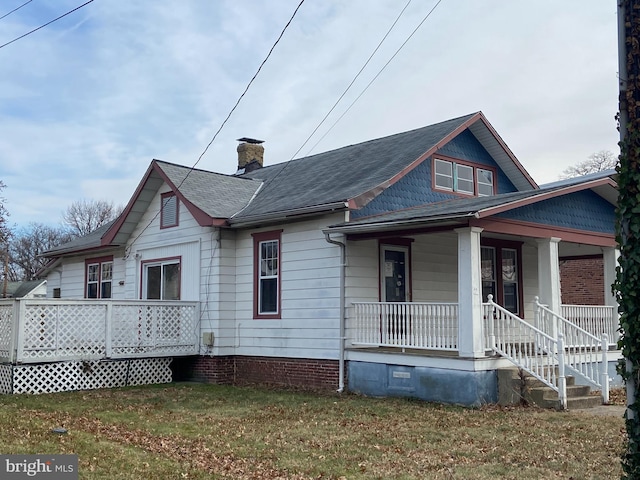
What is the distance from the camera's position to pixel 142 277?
18719 mm

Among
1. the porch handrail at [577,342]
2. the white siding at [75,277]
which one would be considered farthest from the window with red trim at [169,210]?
the porch handrail at [577,342]

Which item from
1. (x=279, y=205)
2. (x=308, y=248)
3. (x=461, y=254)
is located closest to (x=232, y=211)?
(x=279, y=205)

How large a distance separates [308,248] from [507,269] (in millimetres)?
5895

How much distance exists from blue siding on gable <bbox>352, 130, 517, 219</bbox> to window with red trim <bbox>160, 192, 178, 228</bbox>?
18.4ft

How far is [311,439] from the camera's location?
8.90 m

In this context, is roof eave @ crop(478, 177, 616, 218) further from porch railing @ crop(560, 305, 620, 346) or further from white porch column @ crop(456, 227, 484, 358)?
porch railing @ crop(560, 305, 620, 346)

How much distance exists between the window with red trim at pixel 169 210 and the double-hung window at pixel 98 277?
3429 millimetres

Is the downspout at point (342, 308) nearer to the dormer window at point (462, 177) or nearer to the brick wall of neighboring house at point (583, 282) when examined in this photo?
the dormer window at point (462, 177)

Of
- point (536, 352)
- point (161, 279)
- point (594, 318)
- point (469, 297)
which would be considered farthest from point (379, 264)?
point (161, 279)

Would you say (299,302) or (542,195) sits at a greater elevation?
(542,195)

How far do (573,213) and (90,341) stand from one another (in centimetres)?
1039

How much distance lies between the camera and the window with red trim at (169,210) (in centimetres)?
1758

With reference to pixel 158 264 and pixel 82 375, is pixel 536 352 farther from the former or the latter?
pixel 158 264

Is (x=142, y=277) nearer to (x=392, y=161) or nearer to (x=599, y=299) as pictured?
(x=392, y=161)
